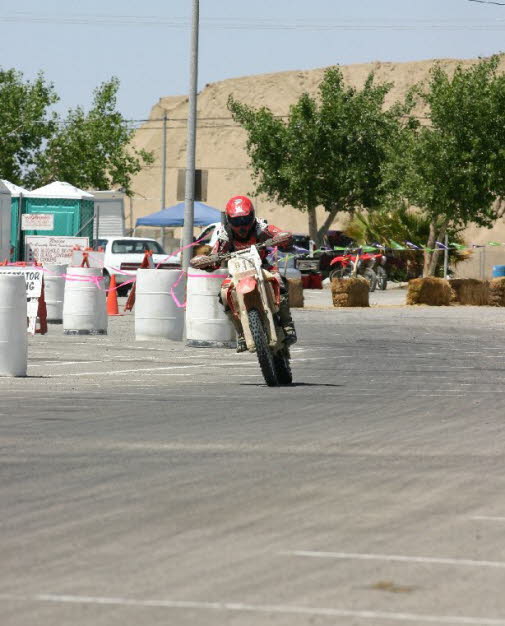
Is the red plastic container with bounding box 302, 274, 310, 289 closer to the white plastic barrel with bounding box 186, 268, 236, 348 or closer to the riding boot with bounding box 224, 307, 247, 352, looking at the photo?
the white plastic barrel with bounding box 186, 268, 236, 348

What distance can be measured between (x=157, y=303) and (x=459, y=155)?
37853mm

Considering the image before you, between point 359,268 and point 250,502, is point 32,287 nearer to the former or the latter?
point 250,502

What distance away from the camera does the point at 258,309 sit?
16078 mm

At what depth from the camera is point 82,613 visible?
5.45m

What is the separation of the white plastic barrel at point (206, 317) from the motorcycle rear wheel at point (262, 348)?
7.14m

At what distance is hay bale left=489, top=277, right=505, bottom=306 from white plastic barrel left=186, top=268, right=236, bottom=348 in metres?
21.8

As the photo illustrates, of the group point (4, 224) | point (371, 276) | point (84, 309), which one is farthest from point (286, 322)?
point (371, 276)

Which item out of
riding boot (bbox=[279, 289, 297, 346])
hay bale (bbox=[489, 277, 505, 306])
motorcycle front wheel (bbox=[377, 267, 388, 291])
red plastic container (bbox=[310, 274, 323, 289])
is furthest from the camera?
red plastic container (bbox=[310, 274, 323, 289])

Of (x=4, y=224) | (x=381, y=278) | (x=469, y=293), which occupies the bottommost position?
(x=381, y=278)

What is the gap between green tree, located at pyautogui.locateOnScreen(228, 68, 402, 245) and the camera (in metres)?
80.5

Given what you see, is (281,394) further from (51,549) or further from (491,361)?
(51,549)

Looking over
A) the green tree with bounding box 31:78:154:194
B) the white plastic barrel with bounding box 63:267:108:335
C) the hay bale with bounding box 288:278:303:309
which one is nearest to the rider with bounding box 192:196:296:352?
the white plastic barrel with bounding box 63:267:108:335

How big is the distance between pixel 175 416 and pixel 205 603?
6973mm

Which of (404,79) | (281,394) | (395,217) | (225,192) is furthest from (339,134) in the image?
(404,79)
